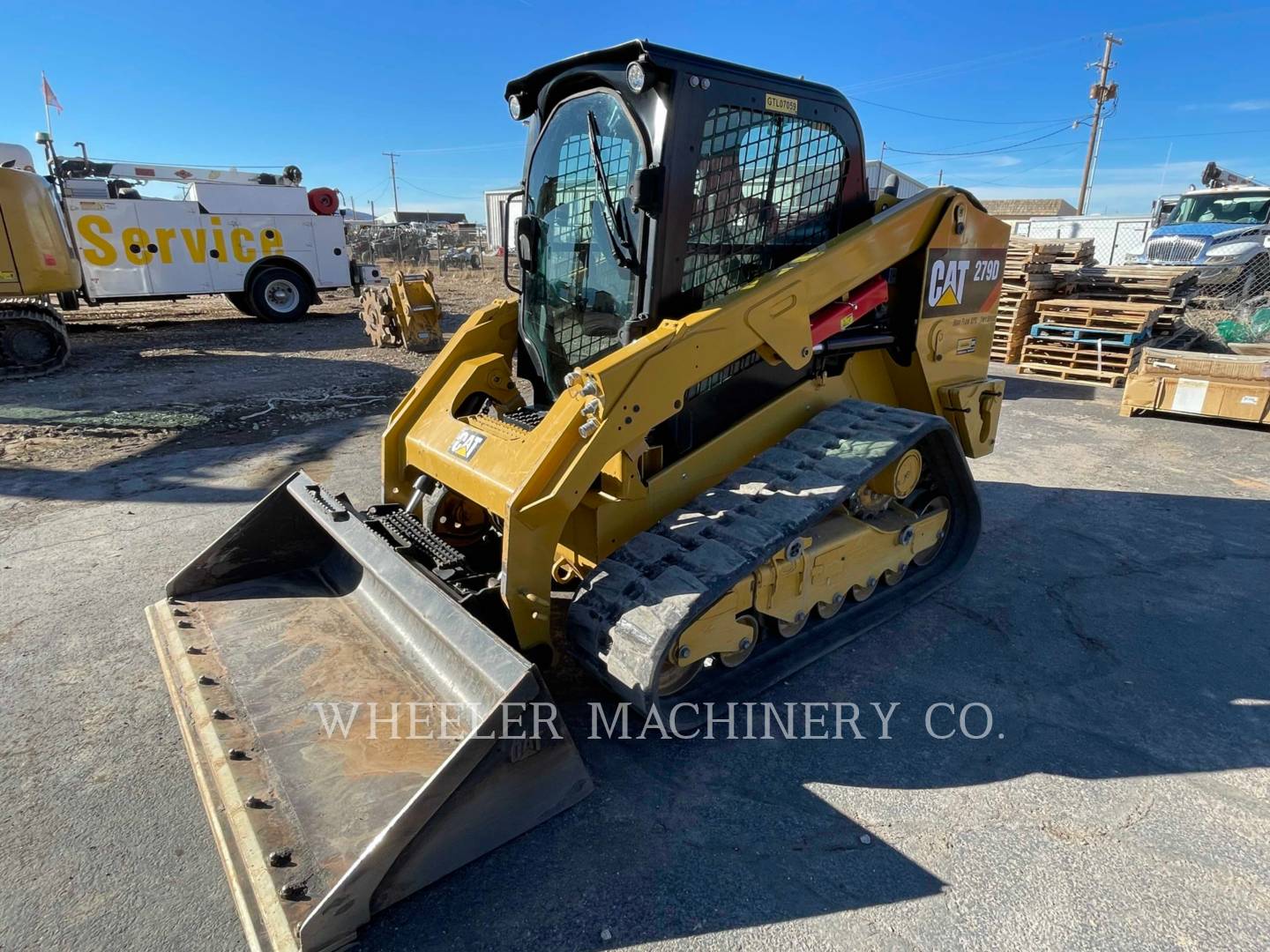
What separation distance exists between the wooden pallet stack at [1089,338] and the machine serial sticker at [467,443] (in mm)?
9586

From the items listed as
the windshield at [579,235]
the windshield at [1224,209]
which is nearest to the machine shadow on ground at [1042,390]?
the windshield at [579,235]

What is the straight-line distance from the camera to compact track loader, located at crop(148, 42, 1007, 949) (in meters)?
2.26

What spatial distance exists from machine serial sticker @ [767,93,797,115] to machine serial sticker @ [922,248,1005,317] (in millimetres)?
1095

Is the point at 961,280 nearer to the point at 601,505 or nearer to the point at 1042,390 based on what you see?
the point at 601,505

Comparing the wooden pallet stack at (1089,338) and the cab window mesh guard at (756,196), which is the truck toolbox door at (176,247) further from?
the wooden pallet stack at (1089,338)

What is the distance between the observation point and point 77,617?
3.73 m

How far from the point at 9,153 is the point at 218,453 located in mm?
9500

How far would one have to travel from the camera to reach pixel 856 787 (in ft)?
8.79

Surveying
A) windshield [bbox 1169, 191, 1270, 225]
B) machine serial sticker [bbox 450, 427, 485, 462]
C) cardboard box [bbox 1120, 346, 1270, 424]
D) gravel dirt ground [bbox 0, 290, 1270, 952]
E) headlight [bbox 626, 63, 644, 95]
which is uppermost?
windshield [bbox 1169, 191, 1270, 225]

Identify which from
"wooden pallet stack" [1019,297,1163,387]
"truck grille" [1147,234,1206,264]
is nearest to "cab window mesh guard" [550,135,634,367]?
"wooden pallet stack" [1019,297,1163,387]

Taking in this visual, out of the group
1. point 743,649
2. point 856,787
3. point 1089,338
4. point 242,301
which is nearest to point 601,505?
point 743,649

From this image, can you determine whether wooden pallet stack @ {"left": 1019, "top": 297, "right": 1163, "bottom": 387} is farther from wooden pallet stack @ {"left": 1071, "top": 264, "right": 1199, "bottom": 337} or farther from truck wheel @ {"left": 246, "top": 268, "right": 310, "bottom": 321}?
truck wheel @ {"left": 246, "top": 268, "right": 310, "bottom": 321}

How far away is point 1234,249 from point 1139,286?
6.81 metres

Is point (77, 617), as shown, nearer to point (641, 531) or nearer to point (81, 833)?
point (81, 833)
